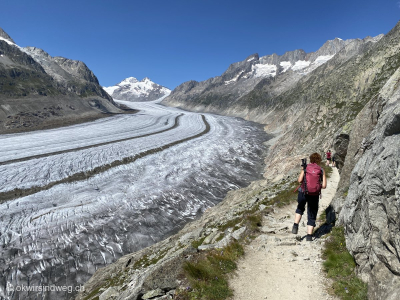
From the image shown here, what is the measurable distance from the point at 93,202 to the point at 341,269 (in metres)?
22.1

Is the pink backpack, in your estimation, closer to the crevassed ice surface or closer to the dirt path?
the dirt path

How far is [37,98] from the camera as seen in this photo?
10006 cm

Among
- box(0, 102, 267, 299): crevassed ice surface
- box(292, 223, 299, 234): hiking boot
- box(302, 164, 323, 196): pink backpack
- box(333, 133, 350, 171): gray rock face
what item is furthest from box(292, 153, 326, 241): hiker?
box(0, 102, 267, 299): crevassed ice surface

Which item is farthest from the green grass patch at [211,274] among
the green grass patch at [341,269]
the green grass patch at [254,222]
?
the green grass patch at [341,269]

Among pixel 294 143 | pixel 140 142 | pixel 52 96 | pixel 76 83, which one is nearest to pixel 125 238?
pixel 140 142

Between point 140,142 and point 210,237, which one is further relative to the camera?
point 140,142

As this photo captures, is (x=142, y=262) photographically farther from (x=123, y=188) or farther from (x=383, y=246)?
(x=123, y=188)

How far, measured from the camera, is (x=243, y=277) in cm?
664

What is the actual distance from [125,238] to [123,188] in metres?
8.58

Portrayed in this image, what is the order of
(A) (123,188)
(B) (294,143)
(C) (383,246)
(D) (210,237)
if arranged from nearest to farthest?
(C) (383,246), (D) (210,237), (A) (123,188), (B) (294,143)

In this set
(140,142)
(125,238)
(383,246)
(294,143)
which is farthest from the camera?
(140,142)

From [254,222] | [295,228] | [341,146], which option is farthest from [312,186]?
[341,146]

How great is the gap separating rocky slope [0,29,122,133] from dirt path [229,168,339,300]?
7193cm

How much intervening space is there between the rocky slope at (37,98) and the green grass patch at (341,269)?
73845 mm
